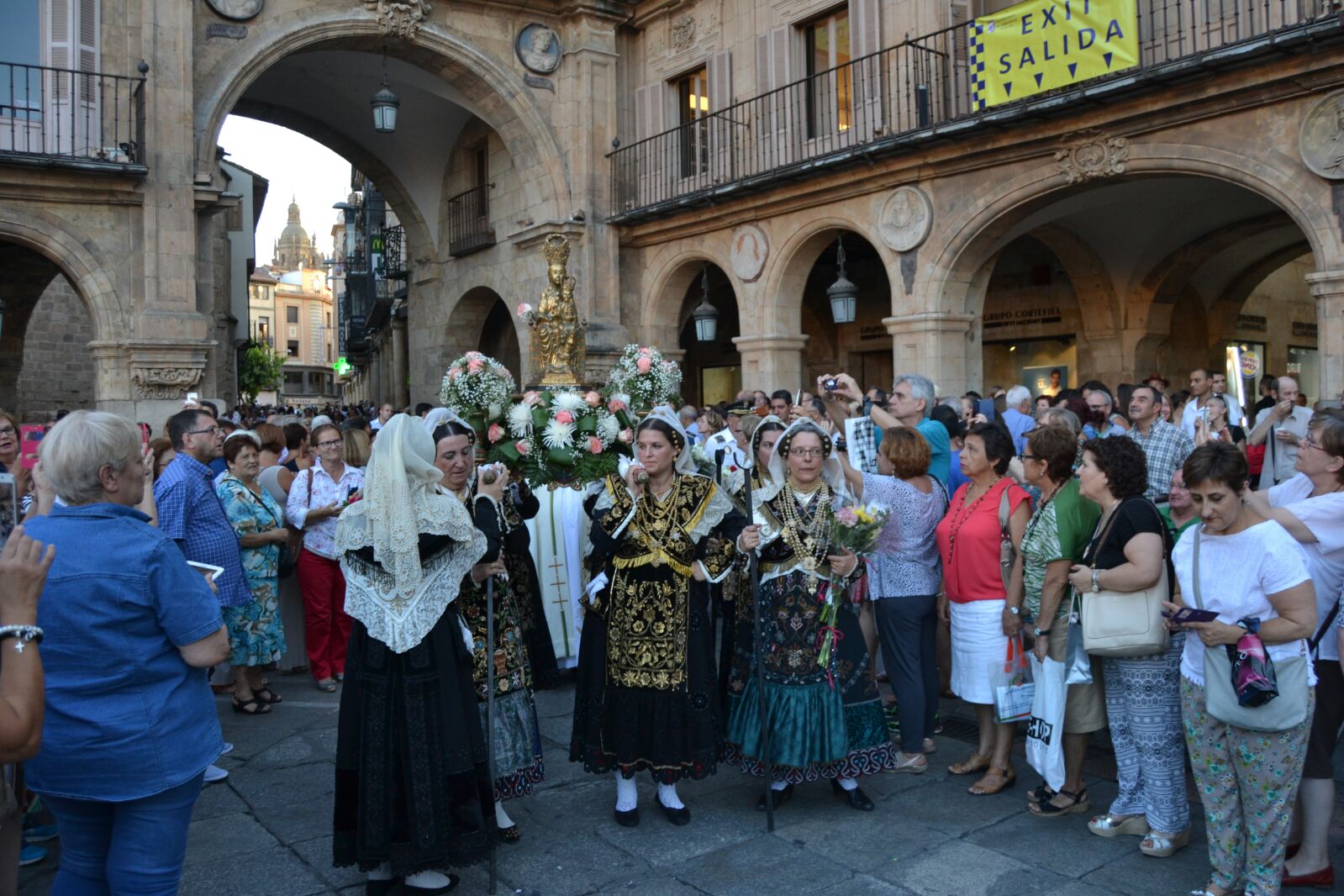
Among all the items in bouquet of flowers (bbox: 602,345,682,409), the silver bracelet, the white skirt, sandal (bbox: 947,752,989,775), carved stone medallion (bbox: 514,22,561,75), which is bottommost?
sandal (bbox: 947,752,989,775)

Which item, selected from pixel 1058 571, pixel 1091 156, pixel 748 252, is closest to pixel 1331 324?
pixel 1091 156

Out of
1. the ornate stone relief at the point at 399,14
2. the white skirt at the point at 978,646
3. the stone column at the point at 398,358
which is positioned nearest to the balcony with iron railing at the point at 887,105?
the ornate stone relief at the point at 399,14

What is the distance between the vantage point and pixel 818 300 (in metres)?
19.1

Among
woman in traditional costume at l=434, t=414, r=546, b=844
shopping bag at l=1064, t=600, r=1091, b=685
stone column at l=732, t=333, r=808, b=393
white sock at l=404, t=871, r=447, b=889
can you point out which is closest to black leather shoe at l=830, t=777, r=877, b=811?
shopping bag at l=1064, t=600, r=1091, b=685

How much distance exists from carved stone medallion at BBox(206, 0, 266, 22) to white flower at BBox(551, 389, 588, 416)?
11511mm

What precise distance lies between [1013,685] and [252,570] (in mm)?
4628

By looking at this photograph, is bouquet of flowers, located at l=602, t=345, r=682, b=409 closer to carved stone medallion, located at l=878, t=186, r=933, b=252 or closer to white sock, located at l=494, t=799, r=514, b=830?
white sock, located at l=494, t=799, r=514, b=830

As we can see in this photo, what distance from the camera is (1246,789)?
11.8 feet

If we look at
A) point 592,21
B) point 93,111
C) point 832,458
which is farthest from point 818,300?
point 832,458

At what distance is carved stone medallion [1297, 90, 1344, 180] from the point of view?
9.05 metres

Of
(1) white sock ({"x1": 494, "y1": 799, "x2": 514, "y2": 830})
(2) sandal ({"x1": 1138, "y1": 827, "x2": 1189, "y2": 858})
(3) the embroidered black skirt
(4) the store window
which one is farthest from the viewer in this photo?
(4) the store window

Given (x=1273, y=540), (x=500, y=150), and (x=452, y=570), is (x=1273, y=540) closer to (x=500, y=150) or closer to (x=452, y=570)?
(x=452, y=570)

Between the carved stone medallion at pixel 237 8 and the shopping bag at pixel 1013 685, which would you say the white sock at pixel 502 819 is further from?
the carved stone medallion at pixel 237 8

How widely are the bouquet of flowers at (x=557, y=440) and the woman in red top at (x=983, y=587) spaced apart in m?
1.94
